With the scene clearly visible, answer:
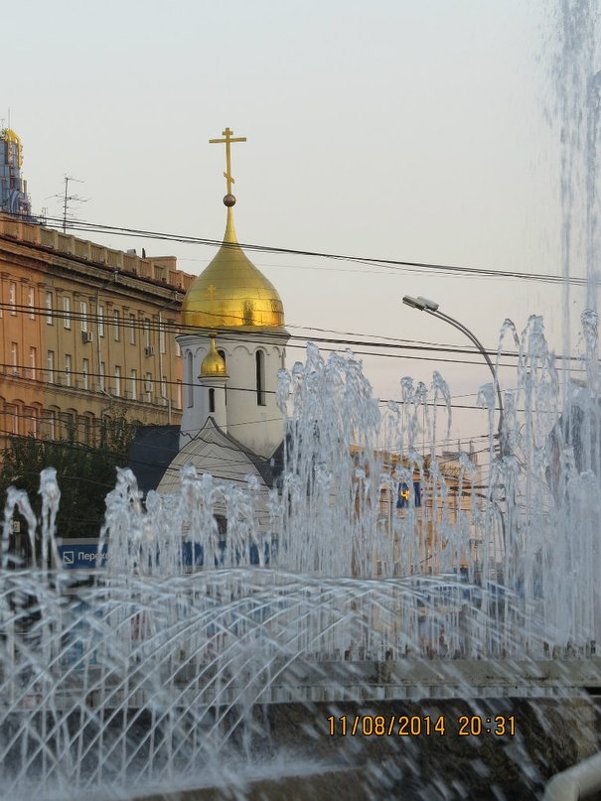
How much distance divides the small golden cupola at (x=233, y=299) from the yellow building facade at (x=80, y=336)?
A: 4815mm

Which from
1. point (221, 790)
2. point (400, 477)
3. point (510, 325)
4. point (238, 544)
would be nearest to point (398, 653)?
point (221, 790)

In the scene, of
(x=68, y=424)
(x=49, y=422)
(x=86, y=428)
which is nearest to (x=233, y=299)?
(x=68, y=424)

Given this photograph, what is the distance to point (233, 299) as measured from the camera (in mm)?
57938

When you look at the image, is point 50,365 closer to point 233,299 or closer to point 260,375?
point 260,375

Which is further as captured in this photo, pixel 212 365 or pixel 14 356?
pixel 14 356

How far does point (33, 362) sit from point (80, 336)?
4.21 meters

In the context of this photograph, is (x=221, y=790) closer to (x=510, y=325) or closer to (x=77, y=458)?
(x=510, y=325)

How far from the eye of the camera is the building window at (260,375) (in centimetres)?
5866

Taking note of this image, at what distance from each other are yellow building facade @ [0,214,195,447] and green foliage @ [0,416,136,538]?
3.10 m

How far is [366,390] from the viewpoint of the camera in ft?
111

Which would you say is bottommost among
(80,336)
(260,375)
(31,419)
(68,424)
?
(68,424)

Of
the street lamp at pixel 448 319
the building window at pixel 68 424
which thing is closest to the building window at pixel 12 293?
the building window at pixel 68 424

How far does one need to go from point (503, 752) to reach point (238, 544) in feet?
83.9

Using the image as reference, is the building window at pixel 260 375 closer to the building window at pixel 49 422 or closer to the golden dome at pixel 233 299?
the golden dome at pixel 233 299
